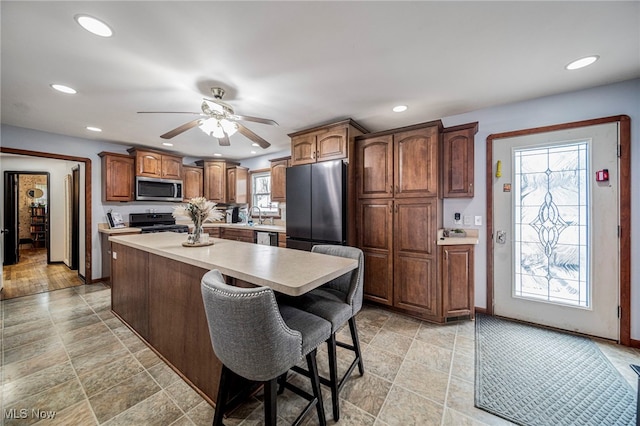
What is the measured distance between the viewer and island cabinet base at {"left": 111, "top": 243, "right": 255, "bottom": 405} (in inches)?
63.9

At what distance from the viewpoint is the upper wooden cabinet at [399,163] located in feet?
8.91

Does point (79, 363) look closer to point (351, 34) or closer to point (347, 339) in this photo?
point (347, 339)

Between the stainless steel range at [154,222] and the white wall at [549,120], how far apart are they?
15.7 feet

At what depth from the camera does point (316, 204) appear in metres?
3.16

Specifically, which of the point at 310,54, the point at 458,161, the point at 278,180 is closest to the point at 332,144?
the point at 310,54

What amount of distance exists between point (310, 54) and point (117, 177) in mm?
4235

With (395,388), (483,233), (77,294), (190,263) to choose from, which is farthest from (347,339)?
(77,294)

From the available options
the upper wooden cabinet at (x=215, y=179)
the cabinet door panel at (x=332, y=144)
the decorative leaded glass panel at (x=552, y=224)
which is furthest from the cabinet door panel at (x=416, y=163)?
the upper wooden cabinet at (x=215, y=179)

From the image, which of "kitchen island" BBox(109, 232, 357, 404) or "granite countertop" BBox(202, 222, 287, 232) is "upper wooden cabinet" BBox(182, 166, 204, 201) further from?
"kitchen island" BBox(109, 232, 357, 404)

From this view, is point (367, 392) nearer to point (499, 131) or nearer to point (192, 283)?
point (192, 283)

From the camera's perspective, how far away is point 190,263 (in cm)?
163

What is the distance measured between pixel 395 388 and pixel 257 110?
9.77 feet

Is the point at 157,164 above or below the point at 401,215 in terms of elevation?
above

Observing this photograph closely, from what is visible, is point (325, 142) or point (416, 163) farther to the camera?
point (325, 142)
